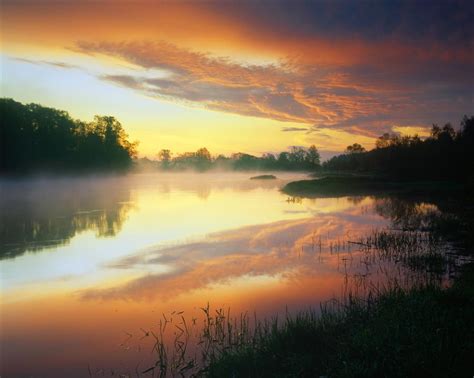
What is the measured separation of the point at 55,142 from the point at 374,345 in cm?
12604

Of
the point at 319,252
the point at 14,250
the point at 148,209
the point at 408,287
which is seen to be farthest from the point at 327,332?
the point at 148,209

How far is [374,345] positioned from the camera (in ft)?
32.1

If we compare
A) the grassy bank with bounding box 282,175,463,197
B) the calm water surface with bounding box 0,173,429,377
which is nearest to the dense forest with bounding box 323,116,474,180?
the grassy bank with bounding box 282,175,463,197

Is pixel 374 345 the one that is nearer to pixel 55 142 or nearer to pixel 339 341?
pixel 339 341

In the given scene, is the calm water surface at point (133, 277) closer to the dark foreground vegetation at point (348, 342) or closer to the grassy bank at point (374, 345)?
the dark foreground vegetation at point (348, 342)

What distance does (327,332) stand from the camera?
1134 cm

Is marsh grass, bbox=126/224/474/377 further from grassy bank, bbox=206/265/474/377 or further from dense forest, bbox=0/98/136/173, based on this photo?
dense forest, bbox=0/98/136/173

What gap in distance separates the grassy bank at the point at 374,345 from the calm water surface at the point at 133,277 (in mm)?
3226

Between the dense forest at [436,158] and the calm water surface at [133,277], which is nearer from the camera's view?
the calm water surface at [133,277]

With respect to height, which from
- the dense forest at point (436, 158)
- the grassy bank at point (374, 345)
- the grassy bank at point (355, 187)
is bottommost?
the grassy bank at point (374, 345)

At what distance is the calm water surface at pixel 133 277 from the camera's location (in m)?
12.5

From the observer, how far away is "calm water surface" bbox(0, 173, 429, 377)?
1250 centimetres

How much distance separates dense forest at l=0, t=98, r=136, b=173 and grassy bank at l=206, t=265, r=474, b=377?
355ft

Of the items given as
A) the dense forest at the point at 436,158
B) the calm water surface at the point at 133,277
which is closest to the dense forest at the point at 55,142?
the calm water surface at the point at 133,277
